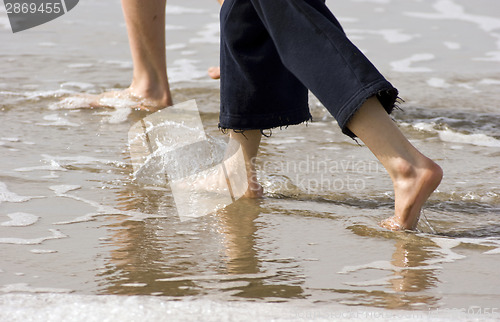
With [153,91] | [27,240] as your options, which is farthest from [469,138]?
[27,240]

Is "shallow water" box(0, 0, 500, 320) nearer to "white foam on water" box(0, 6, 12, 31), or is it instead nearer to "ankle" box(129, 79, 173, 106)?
"ankle" box(129, 79, 173, 106)

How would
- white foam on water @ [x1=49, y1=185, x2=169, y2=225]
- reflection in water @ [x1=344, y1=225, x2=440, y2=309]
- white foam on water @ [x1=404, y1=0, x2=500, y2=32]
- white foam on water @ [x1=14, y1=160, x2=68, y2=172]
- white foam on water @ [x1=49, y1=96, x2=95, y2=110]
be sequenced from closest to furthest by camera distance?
reflection in water @ [x1=344, y1=225, x2=440, y2=309] < white foam on water @ [x1=49, y1=185, x2=169, y2=225] < white foam on water @ [x1=14, y1=160, x2=68, y2=172] < white foam on water @ [x1=49, y1=96, x2=95, y2=110] < white foam on water @ [x1=404, y1=0, x2=500, y2=32]

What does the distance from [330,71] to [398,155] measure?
307 millimetres

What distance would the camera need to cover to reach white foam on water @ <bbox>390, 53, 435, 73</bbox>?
4.52 meters

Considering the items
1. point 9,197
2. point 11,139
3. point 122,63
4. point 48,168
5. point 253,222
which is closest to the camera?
point 253,222

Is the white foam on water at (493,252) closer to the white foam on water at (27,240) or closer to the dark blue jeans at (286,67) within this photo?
the dark blue jeans at (286,67)

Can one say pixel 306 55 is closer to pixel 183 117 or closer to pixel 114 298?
pixel 114 298

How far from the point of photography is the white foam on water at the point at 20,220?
6.88 feet

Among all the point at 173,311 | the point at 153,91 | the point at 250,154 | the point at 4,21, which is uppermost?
the point at 4,21

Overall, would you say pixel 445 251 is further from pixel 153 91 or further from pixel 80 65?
pixel 80 65

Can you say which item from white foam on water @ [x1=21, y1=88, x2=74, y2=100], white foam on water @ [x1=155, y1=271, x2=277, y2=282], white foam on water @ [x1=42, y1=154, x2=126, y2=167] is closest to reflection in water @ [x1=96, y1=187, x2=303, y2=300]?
white foam on water @ [x1=155, y1=271, x2=277, y2=282]

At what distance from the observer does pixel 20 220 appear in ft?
6.98

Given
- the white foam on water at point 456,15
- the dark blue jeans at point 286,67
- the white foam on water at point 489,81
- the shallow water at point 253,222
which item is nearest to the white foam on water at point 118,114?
the shallow water at point 253,222

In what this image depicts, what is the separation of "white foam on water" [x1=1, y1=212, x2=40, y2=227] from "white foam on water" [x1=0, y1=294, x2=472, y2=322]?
1.70 ft
